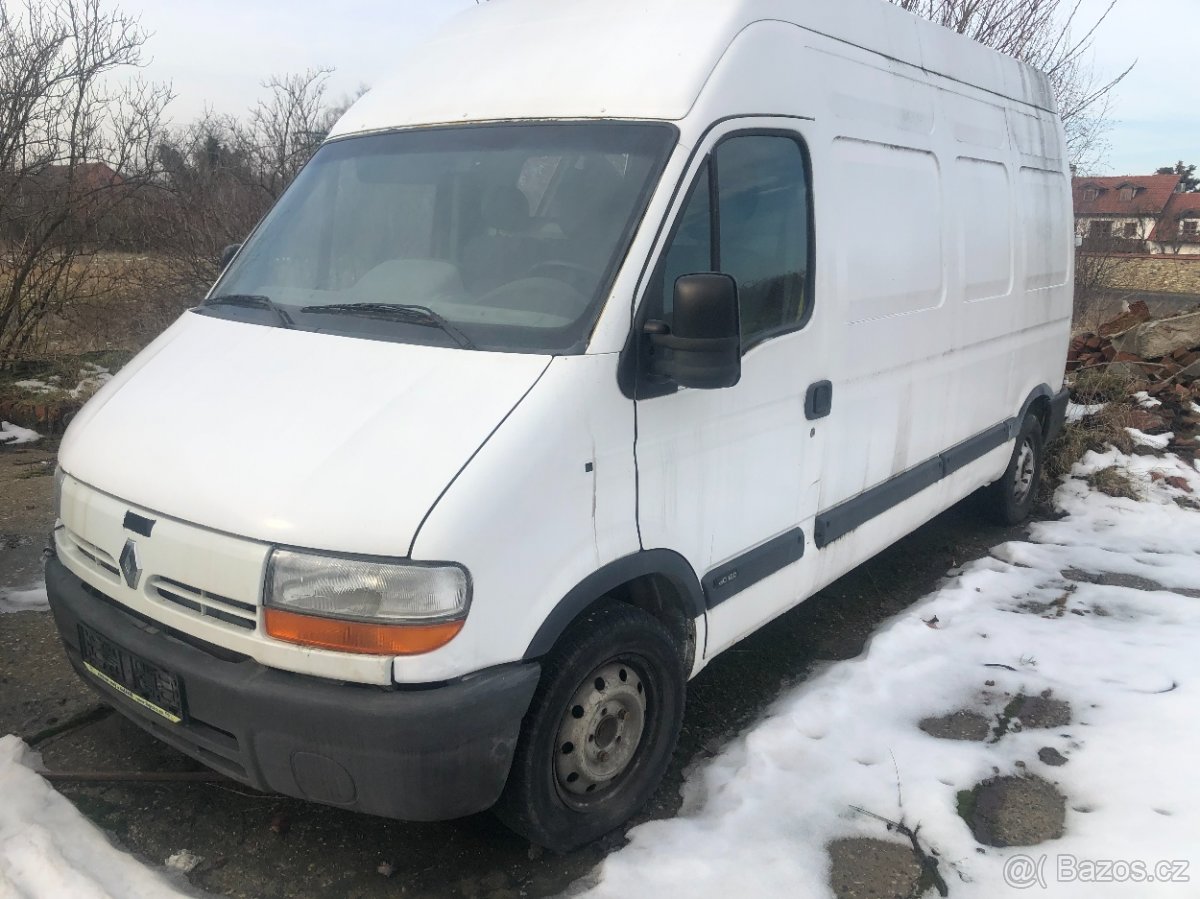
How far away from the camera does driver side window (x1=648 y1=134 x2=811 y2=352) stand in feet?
9.68

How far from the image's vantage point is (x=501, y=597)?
2391 mm

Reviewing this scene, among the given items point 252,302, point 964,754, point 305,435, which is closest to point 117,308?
point 252,302

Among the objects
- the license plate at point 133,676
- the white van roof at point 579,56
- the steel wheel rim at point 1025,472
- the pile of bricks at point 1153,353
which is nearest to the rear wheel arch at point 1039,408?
the steel wheel rim at point 1025,472

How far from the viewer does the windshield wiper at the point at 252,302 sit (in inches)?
123

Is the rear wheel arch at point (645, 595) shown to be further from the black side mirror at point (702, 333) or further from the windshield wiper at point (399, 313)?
the windshield wiper at point (399, 313)

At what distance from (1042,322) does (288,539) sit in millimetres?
5315

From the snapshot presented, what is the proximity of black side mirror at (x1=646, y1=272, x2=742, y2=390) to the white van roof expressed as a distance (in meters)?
0.68

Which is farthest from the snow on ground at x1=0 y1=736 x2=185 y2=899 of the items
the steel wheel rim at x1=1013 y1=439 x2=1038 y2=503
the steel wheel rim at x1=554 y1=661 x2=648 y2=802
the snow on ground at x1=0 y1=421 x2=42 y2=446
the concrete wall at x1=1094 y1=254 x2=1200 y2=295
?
the concrete wall at x1=1094 y1=254 x2=1200 y2=295

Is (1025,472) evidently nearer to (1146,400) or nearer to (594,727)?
(1146,400)

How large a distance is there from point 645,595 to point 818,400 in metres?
1.09

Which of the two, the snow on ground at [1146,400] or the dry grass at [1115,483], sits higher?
the snow on ground at [1146,400]

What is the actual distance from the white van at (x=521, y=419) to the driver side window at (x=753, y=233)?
2 cm

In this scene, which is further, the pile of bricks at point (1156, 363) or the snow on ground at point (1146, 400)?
the snow on ground at point (1146, 400)

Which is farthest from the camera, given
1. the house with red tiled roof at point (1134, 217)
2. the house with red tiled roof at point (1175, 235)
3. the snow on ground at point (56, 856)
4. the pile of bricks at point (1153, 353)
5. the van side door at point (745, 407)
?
the house with red tiled roof at point (1175, 235)
